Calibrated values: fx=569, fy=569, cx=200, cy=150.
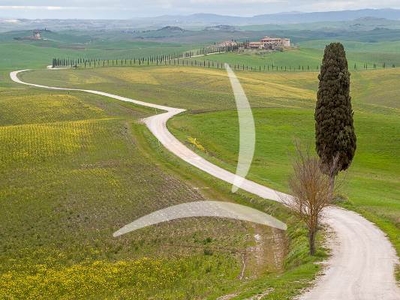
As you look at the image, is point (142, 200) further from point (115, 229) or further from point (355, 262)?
point (355, 262)

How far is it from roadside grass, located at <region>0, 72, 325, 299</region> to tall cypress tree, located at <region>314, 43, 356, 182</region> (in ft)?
20.0

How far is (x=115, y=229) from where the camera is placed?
129ft

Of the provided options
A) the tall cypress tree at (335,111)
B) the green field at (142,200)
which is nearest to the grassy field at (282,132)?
the green field at (142,200)

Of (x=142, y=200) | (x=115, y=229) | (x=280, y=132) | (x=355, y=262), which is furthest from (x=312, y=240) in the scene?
(x=280, y=132)

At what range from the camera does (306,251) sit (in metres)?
30.9

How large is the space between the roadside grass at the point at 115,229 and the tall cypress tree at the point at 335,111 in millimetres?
6091

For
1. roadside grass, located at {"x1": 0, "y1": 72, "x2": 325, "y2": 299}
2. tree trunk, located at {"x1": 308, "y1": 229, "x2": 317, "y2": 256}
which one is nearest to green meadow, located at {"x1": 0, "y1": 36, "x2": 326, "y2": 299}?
roadside grass, located at {"x1": 0, "y1": 72, "x2": 325, "y2": 299}

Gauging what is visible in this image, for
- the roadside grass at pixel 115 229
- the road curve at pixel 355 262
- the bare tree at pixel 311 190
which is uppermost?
the bare tree at pixel 311 190

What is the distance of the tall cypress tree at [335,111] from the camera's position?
41719mm

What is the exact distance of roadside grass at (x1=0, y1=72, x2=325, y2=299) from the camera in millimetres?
29938

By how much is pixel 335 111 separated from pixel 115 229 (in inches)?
708

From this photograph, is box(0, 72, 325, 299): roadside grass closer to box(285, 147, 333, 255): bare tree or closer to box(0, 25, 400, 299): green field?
box(0, 25, 400, 299): green field

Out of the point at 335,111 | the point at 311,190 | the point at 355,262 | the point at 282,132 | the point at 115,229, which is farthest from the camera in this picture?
the point at 282,132

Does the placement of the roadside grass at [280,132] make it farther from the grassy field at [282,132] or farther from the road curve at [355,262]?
the road curve at [355,262]
